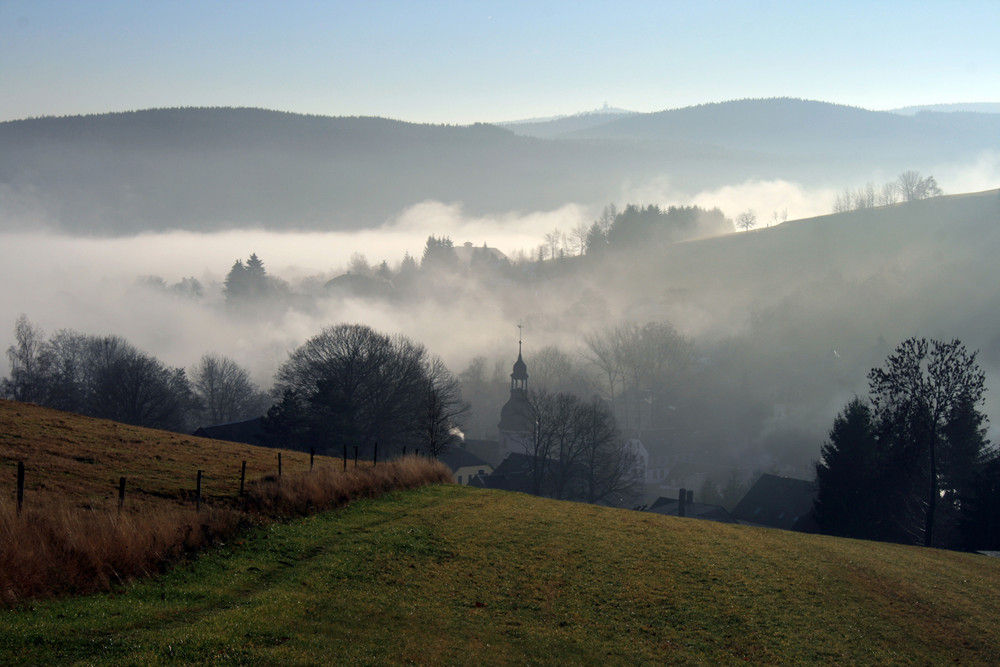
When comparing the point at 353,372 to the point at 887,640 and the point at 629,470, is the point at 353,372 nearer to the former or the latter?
the point at 629,470

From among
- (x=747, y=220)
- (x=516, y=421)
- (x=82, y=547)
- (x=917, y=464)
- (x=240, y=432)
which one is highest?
(x=747, y=220)

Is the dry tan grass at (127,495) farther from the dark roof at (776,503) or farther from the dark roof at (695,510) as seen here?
the dark roof at (776,503)

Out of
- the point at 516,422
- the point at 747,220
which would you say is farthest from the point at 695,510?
the point at 747,220

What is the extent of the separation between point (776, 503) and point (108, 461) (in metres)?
49.7

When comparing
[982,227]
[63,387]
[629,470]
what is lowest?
[629,470]

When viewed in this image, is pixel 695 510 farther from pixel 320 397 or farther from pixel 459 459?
pixel 320 397

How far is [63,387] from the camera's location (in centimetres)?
7106

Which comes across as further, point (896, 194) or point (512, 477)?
point (896, 194)

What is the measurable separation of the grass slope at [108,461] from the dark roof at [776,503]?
38223 mm

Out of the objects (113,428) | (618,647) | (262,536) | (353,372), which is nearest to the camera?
(618,647)

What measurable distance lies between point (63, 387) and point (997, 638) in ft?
247

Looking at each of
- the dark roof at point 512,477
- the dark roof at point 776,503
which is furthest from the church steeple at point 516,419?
the dark roof at point 776,503

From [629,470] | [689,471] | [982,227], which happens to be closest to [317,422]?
[629,470]

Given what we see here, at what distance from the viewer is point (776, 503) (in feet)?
194
